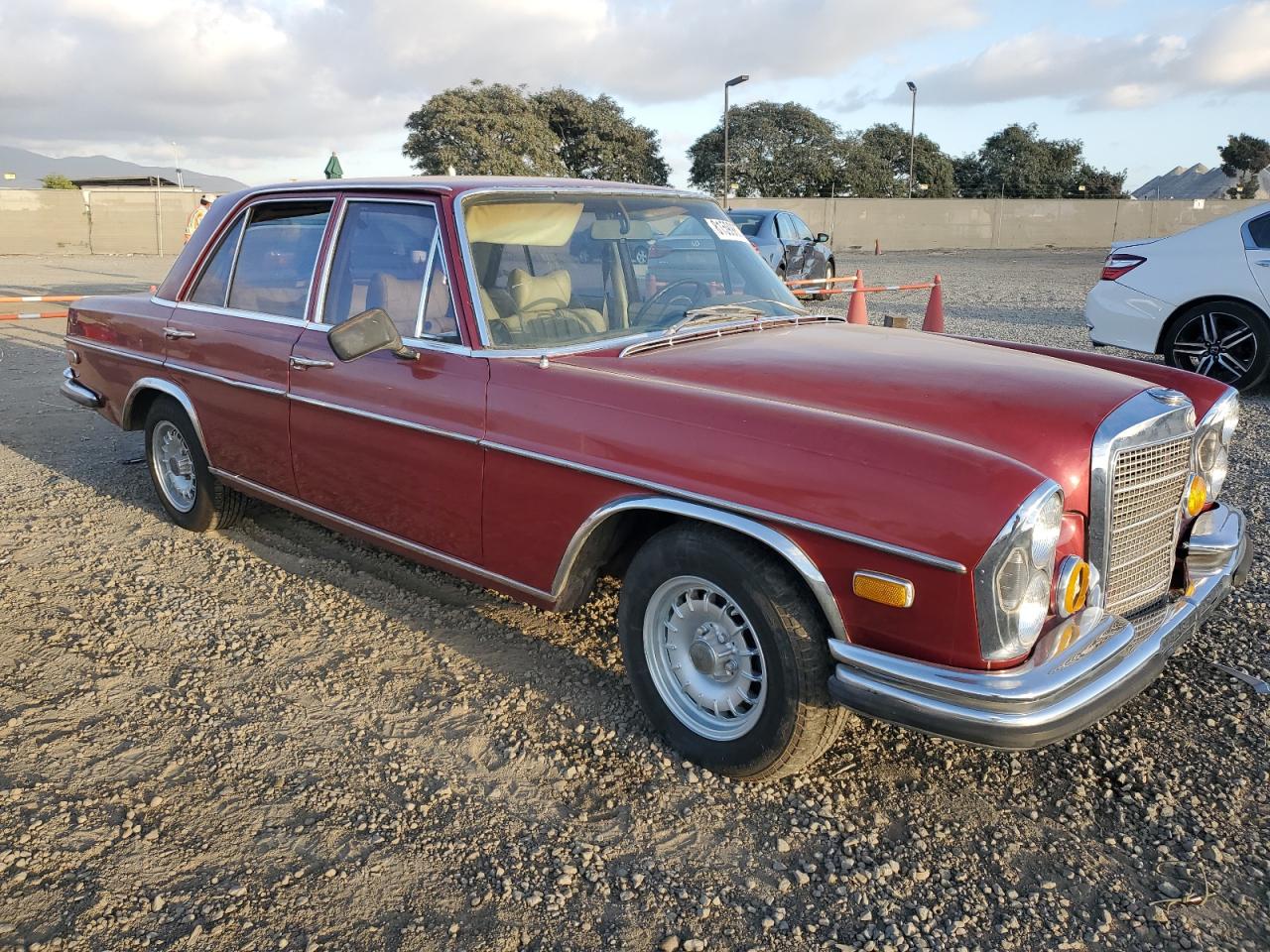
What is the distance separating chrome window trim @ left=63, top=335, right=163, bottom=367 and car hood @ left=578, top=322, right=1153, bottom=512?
2.78m

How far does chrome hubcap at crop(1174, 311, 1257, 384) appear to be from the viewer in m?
7.77

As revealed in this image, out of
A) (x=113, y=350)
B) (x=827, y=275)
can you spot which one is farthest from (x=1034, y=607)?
(x=827, y=275)

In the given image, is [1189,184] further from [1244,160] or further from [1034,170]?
[1034,170]

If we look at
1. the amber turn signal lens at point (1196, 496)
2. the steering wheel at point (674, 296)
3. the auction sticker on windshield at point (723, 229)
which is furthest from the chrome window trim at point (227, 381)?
the amber turn signal lens at point (1196, 496)

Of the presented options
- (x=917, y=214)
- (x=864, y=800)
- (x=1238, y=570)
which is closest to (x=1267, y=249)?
(x=1238, y=570)

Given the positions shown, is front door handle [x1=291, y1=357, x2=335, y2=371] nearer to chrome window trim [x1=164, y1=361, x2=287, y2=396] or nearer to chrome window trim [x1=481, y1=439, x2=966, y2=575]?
chrome window trim [x1=164, y1=361, x2=287, y2=396]

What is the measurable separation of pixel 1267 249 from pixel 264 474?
7.49m

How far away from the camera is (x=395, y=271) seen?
377 centimetres

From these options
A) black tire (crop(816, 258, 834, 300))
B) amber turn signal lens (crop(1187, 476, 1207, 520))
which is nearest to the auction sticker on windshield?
amber turn signal lens (crop(1187, 476, 1207, 520))

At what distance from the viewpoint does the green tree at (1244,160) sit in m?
57.6

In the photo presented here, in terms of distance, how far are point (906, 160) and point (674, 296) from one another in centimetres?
6105

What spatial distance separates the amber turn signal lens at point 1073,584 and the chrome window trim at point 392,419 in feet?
5.95

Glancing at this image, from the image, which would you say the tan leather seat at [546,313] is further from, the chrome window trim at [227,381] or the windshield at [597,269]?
the chrome window trim at [227,381]

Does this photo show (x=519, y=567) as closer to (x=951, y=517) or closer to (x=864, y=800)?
(x=864, y=800)
